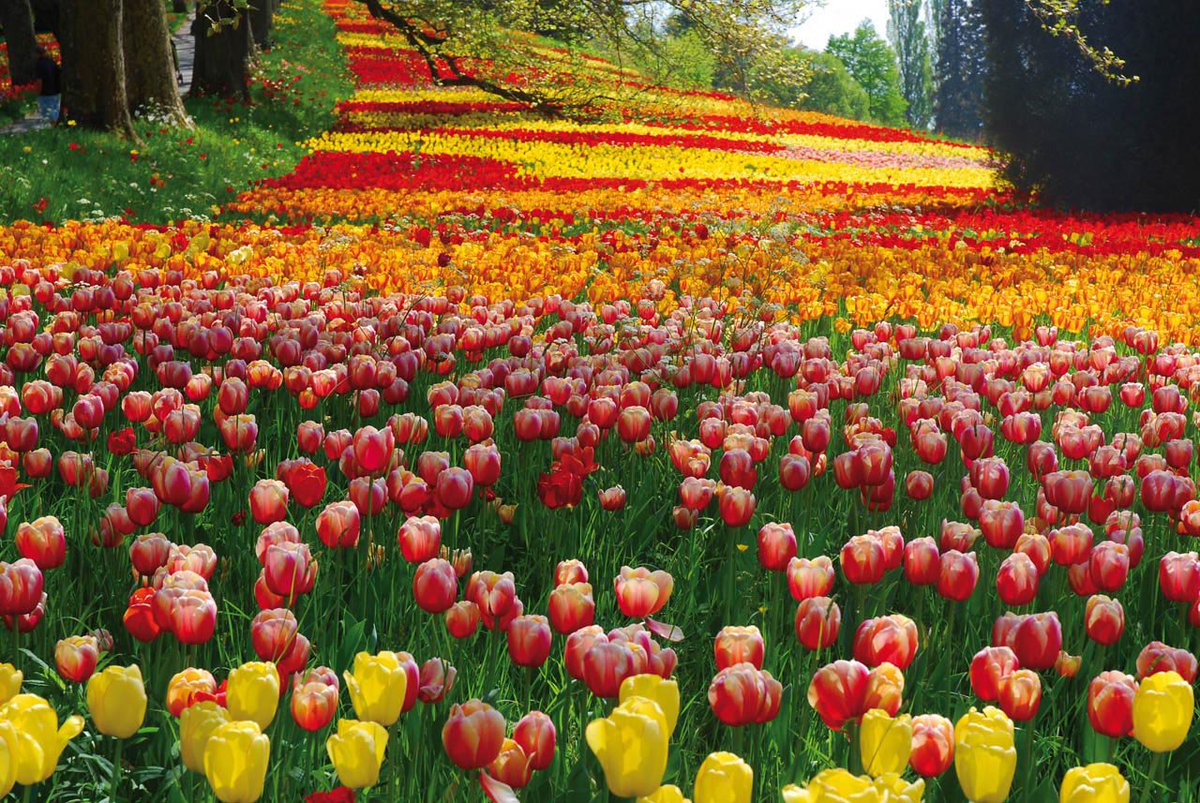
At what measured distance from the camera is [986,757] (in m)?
1.23

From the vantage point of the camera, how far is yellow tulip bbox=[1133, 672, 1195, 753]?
1.33 m

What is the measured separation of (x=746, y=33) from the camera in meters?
16.5

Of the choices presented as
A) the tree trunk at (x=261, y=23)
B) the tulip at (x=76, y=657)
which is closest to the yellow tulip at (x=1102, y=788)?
the tulip at (x=76, y=657)

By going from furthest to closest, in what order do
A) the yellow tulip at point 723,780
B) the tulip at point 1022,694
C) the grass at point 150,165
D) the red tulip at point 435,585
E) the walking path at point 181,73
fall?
the walking path at point 181,73 < the grass at point 150,165 < the red tulip at point 435,585 < the tulip at point 1022,694 < the yellow tulip at point 723,780

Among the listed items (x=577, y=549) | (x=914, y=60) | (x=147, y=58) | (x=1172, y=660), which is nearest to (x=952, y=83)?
(x=914, y=60)

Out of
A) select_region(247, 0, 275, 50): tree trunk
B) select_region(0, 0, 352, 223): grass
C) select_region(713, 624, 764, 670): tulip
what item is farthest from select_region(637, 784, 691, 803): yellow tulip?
select_region(247, 0, 275, 50): tree trunk

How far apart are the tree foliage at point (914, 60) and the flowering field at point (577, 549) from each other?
70.4 m

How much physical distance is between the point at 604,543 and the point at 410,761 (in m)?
1.05

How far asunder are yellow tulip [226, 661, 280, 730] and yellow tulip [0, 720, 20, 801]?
23 centimetres

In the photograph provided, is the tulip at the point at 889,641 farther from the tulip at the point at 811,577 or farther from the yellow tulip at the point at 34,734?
the yellow tulip at the point at 34,734

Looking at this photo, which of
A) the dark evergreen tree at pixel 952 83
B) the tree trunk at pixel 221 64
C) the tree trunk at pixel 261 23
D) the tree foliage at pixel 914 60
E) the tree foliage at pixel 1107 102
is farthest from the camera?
the tree foliage at pixel 914 60

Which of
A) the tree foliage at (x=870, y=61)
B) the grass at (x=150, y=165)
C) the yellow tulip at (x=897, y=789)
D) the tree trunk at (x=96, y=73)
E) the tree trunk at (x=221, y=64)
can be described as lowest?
the yellow tulip at (x=897, y=789)

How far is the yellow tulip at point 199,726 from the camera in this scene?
126cm

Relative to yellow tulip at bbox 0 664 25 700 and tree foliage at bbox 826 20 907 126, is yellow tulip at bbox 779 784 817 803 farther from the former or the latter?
tree foliage at bbox 826 20 907 126
